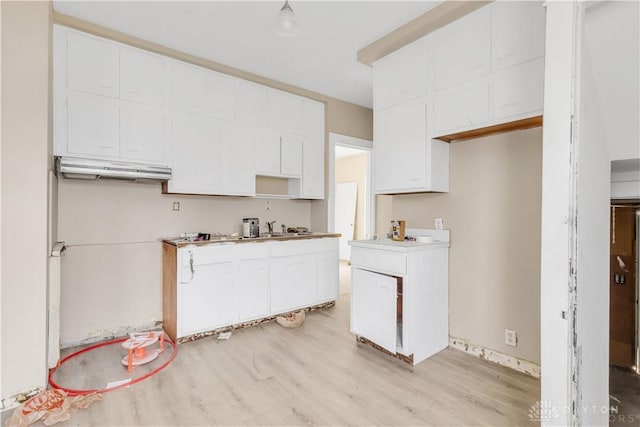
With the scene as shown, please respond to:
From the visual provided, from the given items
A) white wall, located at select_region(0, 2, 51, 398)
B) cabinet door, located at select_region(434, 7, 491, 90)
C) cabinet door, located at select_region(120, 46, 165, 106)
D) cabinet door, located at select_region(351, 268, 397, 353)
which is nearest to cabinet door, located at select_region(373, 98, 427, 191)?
cabinet door, located at select_region(434, 7, 491, 90)

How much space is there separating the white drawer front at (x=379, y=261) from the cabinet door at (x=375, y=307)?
0.05 meters

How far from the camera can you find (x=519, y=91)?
82.4 inches

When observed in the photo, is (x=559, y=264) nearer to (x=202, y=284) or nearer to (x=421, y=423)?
(x=421, y=423)

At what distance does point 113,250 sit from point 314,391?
2312 mm

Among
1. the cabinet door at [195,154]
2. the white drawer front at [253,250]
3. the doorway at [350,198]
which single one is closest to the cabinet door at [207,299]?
the white drawer front at [253,250]

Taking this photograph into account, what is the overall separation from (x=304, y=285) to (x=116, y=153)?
236 centimetres

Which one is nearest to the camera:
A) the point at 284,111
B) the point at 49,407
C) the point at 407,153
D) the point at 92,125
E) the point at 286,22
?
the point at 49,407

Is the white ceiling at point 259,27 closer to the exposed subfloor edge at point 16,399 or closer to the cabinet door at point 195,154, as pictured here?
the cabinet door at point 195,154

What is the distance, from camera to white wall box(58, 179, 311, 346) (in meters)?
2.77

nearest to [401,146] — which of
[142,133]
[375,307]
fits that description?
[375,307]

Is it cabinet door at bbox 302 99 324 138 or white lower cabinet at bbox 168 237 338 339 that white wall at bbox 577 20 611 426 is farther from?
cabinet door at bbox 302 99 324 138

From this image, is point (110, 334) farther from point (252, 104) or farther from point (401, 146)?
point (401, 146)

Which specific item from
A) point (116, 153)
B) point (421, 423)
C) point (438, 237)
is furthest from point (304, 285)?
point (116, 153)

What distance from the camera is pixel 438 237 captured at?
2.82 m
